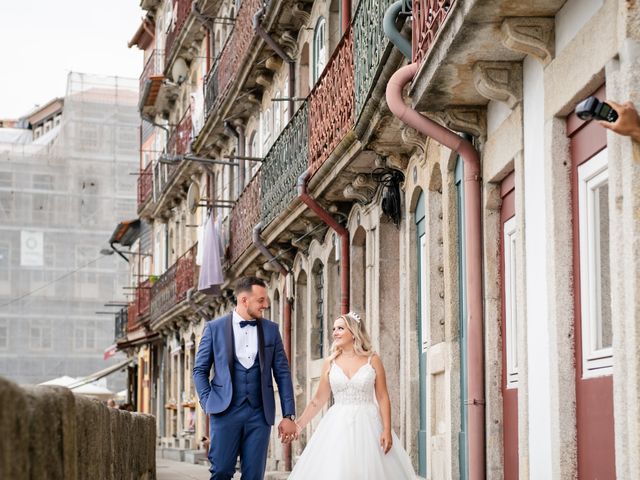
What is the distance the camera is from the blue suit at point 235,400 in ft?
30.7

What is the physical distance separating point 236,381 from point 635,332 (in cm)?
357

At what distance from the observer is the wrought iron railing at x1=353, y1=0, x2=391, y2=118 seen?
38.9ft

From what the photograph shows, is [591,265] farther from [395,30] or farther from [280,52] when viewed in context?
[280,52]

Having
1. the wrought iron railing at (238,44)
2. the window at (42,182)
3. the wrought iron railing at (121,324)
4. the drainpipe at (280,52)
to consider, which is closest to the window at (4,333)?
the wrought iron railing at (121,324)

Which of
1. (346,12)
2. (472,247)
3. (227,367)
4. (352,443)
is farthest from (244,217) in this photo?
(227,367)

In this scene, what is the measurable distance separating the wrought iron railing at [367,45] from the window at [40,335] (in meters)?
40.1

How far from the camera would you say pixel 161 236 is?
1630 inches

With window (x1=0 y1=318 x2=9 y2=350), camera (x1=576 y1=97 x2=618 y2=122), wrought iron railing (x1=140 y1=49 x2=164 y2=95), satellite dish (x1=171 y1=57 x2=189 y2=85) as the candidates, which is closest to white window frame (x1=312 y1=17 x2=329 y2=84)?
camera (x1=576 y1=97 x2=618 y2=122)

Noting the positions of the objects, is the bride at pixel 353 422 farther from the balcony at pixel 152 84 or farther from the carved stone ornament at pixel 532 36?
the balcony at pixel 152 84

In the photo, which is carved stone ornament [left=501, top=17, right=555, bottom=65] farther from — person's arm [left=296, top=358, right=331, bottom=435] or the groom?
person's arm [left=296, top=358, right=331, bottom=435]

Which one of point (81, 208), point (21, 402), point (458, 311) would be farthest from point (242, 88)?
point (81, 208)

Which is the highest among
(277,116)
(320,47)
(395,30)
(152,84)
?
(152,84)

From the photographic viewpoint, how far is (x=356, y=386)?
10711 mm

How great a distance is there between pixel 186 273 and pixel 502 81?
2271cm
